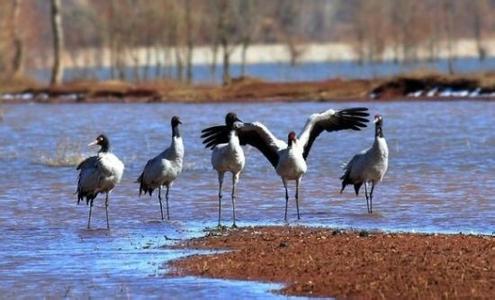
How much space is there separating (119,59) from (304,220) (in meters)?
46.8

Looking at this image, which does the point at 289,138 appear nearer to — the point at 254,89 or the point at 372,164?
the point at 372,164

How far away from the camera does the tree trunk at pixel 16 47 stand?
56562 millimetres

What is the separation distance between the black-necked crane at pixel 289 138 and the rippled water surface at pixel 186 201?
2.20 ft

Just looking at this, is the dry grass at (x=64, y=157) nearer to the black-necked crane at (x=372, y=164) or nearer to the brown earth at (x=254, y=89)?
the black-necked crane at (x=372, y=164)

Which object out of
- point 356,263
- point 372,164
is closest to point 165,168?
point 372,164

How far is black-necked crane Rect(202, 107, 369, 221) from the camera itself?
16.5 m

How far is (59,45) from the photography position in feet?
187

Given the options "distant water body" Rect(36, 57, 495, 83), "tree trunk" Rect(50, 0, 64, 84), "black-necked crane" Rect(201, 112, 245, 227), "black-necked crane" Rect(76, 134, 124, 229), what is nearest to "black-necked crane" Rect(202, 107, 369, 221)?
"black-necked crane" Rect(201, 112, 245, 227)

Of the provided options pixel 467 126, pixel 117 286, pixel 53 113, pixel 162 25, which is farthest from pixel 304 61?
pixel 117 286

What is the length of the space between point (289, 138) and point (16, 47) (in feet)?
146

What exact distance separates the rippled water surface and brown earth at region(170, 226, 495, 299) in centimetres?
41

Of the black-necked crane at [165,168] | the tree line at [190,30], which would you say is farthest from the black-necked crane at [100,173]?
the tree line at [190,30]

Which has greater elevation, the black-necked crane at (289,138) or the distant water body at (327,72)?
the black-necked crane at (289,138)

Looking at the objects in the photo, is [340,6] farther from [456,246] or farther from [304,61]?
[456,246]
